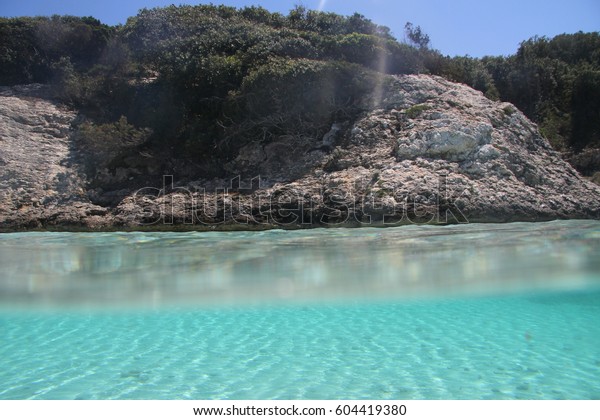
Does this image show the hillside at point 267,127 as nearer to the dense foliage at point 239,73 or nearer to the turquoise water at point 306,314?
the dense foliage at point 239,73

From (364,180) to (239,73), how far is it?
8.09 m

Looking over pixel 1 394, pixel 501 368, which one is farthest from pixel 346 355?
pixel 1 394

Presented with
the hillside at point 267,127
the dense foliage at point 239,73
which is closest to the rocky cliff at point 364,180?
the hillside at point 267,127

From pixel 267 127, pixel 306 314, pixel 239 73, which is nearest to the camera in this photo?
pixel 306 314

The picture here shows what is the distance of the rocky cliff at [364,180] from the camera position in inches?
568

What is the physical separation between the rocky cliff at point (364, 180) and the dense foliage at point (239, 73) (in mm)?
1427

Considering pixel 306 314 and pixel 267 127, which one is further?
pixel 267 127

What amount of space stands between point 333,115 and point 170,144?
689cm

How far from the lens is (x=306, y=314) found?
741cm

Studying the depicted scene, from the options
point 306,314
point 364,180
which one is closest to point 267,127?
point 364,180

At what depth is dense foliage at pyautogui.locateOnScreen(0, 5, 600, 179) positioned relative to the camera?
1855cm

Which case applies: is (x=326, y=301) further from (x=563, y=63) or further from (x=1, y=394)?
(x=563, y=63)

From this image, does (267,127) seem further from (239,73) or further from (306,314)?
(306,314)

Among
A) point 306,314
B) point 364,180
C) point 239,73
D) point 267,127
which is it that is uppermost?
point 239,73
